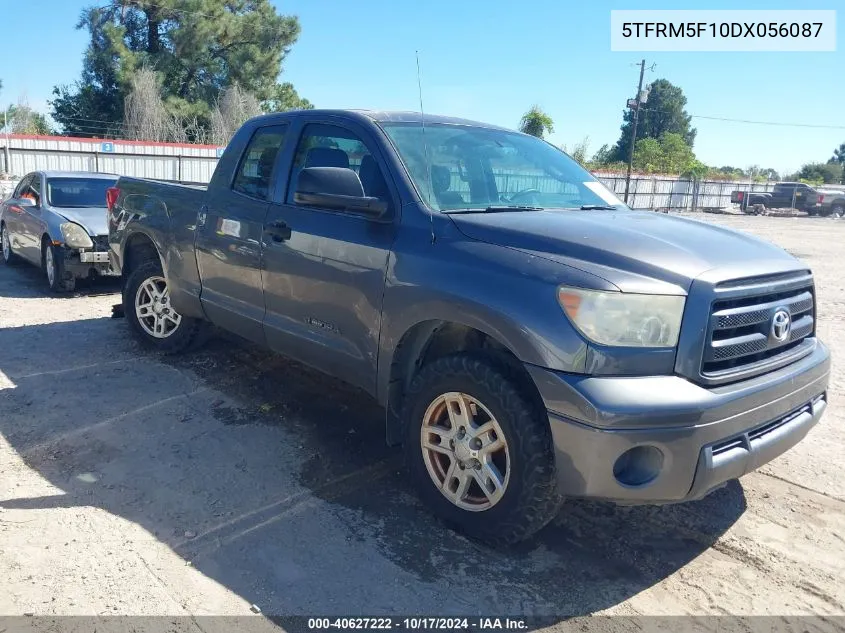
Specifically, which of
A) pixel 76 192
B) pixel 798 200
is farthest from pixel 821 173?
pixel 76 192

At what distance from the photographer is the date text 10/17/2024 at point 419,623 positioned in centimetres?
268

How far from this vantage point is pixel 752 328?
3.05m

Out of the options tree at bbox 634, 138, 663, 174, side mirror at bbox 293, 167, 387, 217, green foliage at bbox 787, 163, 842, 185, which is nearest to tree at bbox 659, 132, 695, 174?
tree at bbox 634, 138, 663, 174

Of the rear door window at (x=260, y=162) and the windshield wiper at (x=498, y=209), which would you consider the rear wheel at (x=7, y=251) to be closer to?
the rear door window at (x=260, y=162)

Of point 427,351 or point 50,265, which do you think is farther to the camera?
point 50,265

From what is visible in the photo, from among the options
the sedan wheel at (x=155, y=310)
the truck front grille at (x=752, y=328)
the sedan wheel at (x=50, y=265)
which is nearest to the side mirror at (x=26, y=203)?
the sedan wheel at (x=50, y=265)

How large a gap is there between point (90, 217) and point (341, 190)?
21.8ft

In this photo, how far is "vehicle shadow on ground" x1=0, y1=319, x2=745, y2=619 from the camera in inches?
115

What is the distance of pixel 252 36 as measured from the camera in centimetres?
3994

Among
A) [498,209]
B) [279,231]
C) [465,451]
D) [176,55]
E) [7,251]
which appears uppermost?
[176,55]

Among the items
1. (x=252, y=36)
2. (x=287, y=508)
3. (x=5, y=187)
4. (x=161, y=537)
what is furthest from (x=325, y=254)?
(x=252, y=36)

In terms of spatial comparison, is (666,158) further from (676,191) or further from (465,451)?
(465,451)

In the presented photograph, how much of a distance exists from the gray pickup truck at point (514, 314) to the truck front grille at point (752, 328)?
0.01 m

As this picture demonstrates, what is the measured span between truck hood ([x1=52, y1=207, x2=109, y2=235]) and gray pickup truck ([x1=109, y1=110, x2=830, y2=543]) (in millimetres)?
4761
